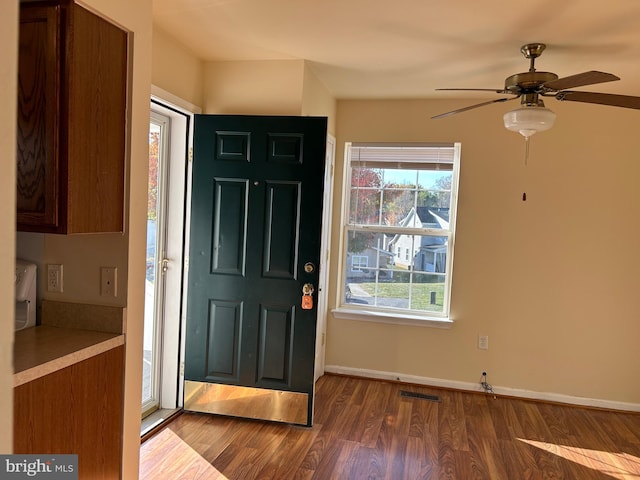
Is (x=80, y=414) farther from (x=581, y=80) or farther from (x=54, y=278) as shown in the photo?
(x=581, y=80)

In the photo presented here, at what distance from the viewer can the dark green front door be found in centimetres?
294

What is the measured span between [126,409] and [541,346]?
10.4 feet

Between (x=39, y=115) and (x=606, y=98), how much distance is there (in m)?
2.44

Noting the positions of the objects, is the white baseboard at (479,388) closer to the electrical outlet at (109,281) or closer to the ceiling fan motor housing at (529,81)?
the ceiling fan motor housing at (529,81)

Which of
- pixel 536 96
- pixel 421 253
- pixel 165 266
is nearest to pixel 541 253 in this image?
pixel 421 253

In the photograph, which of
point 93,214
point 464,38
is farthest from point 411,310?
point 93,214

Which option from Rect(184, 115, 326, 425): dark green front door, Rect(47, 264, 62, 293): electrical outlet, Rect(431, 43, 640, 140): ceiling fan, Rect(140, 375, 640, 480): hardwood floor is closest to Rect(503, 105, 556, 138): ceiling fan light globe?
Rect(431, 43, 640, 140): ceiling fan

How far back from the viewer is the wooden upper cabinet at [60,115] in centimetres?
156

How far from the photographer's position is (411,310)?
13.2ft

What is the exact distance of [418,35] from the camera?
251cm

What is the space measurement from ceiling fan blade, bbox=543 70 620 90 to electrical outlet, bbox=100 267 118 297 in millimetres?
2157

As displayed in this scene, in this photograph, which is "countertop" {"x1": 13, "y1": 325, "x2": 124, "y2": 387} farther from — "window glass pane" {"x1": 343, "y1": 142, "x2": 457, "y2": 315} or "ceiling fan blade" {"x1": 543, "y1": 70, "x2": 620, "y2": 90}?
"window glass pane" {"x1": 343, "y1": 142, "x2": 457, "y2": 315}

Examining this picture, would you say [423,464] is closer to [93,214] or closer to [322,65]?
[93,214]

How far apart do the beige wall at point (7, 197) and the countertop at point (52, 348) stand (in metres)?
1.10
